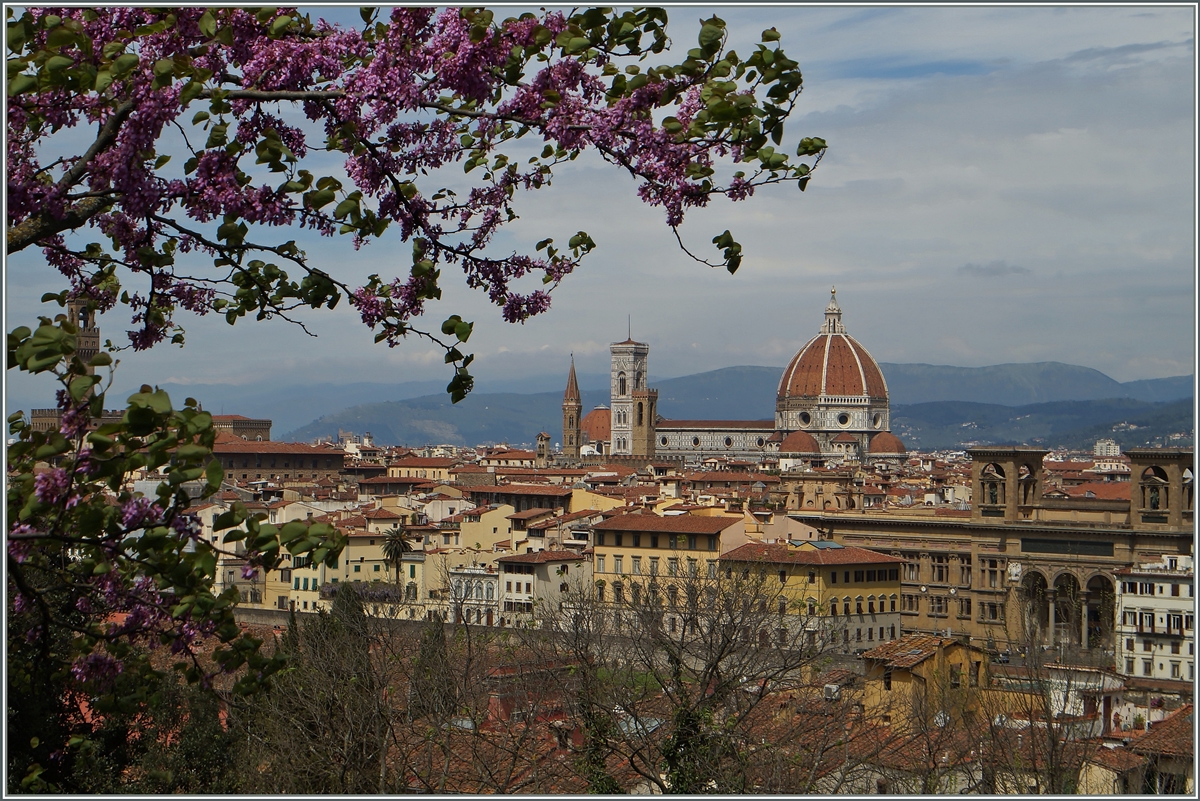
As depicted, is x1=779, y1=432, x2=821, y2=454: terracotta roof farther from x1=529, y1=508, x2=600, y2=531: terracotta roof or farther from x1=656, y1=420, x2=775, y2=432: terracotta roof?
x1=529, y1=508, x2=600, y2=531: terracotta roof

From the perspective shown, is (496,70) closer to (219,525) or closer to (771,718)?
(219,525)

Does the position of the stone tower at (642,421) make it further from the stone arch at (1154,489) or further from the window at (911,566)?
the stone arch at (1154,489)

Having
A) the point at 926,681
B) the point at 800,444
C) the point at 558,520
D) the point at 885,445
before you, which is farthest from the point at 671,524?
the point at 885,445

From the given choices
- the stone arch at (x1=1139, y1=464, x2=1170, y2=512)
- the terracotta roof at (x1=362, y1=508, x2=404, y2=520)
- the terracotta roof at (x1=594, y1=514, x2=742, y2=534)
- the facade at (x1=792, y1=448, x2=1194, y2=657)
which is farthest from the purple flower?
A: the terracotta roof at (x1=362, y1=508, x2=404, y2=520)

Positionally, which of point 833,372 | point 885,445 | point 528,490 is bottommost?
point 528,490

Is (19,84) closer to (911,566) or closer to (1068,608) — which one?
(1068,608)

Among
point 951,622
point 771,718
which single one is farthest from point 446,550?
point 771,718

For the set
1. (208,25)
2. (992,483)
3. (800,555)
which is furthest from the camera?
(992,483)
